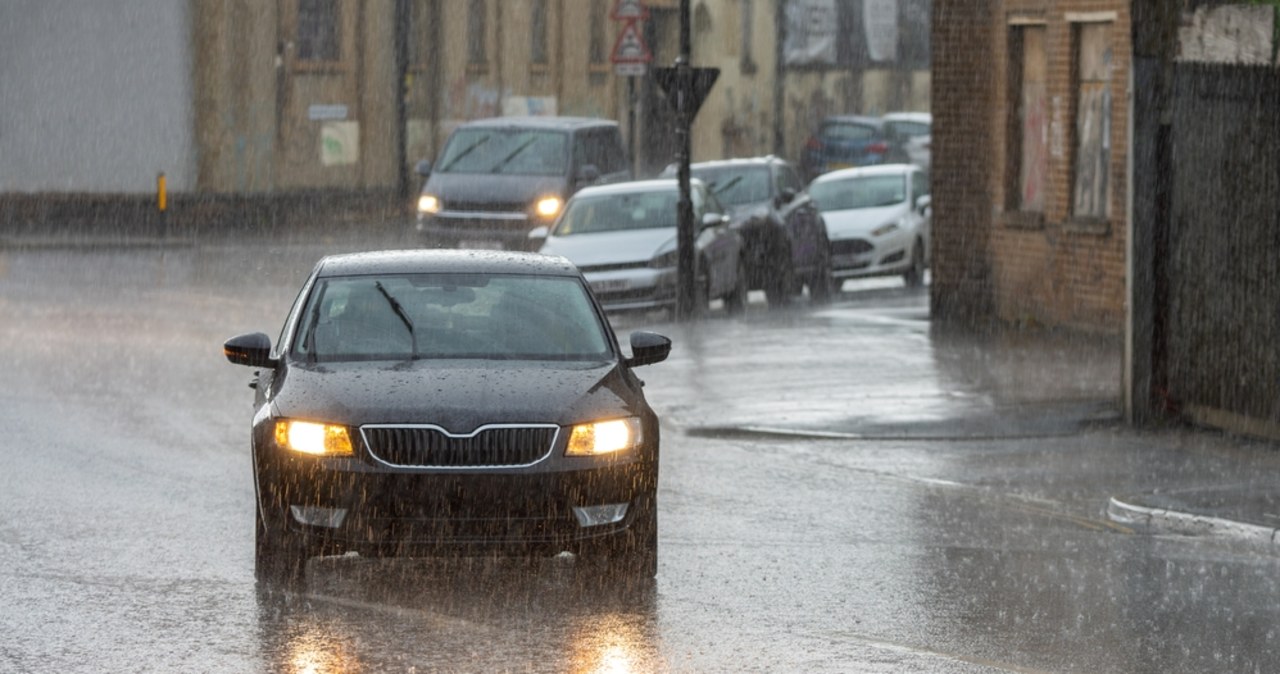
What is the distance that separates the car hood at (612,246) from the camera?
2584cm

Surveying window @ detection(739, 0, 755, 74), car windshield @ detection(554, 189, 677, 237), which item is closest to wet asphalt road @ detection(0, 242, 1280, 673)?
car windshield @ detection(554, 189, 677, 237)

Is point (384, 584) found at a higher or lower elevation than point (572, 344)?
lower

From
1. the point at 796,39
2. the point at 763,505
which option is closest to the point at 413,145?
the point at 796,39

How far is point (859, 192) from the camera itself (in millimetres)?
32719

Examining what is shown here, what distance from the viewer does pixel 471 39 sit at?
4772cm

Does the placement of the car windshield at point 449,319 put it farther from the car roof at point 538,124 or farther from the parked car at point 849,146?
the parked car at point 849,146

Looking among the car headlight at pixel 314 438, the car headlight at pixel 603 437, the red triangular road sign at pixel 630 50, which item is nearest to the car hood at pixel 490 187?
the red triangular road sign at pixel 630 50

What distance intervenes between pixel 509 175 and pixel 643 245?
17.9ft

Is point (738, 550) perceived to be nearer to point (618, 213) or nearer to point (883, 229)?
point (618, 213)

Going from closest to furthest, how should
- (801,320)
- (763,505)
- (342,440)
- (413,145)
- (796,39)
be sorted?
(342,440)
(763,505)
(801,320)
(413,145)
(796,39)

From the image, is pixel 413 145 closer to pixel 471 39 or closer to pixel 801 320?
pixel 471 39

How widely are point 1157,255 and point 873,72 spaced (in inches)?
1724

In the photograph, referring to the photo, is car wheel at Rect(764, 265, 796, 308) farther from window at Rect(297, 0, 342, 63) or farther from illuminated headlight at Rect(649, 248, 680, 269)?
window at Rect(297, 0, 342, 63)

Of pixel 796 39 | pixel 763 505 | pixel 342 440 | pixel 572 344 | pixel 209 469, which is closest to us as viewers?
pixel 342 440
